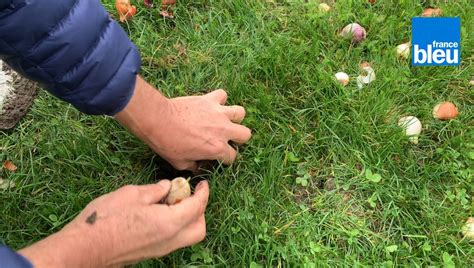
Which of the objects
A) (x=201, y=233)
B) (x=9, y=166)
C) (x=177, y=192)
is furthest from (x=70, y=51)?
(x=9, y=166)

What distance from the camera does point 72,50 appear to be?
55.6 inches

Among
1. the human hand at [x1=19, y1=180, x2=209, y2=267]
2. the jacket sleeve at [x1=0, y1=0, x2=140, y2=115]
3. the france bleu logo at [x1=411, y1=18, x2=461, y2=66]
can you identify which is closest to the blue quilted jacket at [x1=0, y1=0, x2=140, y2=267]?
the jacket sleeve at [x1=0, y1=0, x2=140, y2=115]

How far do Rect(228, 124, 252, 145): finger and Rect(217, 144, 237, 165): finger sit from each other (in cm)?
4

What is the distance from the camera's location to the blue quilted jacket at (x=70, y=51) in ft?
A: 4.36

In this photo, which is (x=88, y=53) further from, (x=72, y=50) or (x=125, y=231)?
(x=125, y=231)

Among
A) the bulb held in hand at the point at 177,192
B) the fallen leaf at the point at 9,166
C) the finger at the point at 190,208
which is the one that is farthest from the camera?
the fallen leaf at the point at 9,166

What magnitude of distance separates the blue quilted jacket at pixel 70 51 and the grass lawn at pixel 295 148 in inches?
22.2

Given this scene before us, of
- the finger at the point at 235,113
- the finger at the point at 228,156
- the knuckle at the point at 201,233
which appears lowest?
the knuckle at the point at 201,233

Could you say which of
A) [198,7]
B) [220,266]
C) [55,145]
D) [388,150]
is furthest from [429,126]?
[55,145]

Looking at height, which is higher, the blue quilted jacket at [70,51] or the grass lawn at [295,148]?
the blue quilted jacket at [70,51]

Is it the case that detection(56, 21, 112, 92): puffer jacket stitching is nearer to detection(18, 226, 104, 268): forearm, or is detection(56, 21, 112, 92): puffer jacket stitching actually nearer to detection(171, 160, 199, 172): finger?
detection(18, 226, 104, 268): forearm

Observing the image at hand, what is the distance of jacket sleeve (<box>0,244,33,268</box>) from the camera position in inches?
49.4

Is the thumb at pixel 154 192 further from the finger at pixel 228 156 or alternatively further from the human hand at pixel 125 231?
the finger at pixel 228 156

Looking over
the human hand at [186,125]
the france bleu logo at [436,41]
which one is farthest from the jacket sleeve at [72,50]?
the france bleu logo at [436,41]
